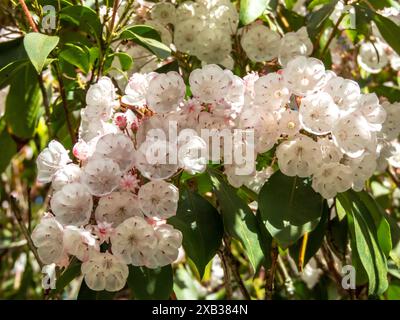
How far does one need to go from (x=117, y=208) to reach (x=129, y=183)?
50 millimetres

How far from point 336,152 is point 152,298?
46cm

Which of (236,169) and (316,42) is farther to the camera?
(316,42)

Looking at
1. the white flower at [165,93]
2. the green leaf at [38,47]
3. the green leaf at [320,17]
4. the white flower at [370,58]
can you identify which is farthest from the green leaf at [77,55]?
the white flower at [370,58]

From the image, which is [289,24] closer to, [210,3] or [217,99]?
[210,3]

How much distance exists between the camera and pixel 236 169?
155cm

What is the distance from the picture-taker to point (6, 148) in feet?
7.49

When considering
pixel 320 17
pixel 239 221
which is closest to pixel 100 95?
pixel 239 221

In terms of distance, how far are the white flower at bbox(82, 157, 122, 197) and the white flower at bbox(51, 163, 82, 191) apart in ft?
0.12

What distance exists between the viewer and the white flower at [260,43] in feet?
6.52

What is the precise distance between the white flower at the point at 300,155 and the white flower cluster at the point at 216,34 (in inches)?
19.5

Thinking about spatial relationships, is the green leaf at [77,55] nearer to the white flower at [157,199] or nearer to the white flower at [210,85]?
the white flower at [210,85]

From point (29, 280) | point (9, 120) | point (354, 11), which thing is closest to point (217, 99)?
point (354, 11)

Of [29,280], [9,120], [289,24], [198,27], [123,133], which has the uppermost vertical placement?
[123,133]

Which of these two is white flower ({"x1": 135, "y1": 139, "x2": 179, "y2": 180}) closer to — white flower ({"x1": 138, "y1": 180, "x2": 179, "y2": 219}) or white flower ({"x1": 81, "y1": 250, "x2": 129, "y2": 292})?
white flower ({"x1": 138, "y1": 180, "x2": 179, "y2": 219})
